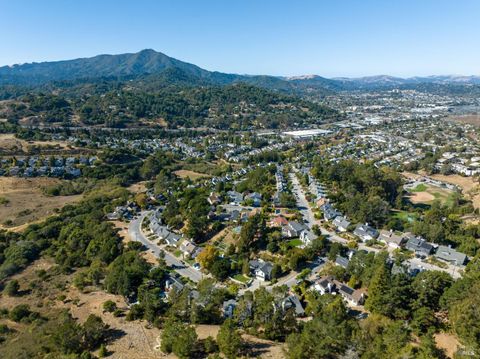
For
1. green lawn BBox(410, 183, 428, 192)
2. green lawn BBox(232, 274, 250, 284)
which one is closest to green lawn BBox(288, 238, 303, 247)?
green lawn BBox(232, 274, 250, 284)

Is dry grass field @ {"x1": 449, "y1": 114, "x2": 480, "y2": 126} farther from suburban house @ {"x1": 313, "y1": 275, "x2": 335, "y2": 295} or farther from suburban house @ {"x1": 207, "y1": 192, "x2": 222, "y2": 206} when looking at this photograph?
suburban house @ {"x1": 313, "y1": 275, "x2": 335, "y2": 295}

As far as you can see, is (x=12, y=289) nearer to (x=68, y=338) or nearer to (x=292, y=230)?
(x=68, y=338)

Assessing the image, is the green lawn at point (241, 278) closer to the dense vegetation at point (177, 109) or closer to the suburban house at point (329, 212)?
the suburban house at point (329, 212)

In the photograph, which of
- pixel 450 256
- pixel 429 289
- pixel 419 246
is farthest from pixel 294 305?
pixel 450 256

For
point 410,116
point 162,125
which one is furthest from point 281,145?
point 410,116

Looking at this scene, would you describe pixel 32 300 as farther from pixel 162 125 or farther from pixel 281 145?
pixel 162 125

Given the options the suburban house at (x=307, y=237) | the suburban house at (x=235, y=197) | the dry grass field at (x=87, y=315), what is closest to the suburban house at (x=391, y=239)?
the suburban house at (x=307, y=237)
